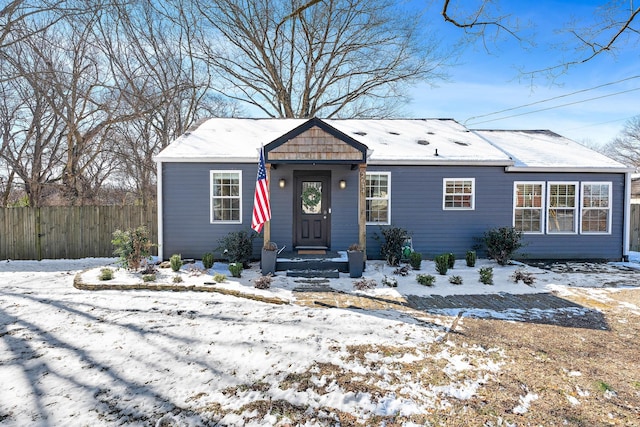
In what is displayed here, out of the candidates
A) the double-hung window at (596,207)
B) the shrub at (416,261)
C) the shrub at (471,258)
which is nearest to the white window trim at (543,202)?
the double-hung window at (596,207)

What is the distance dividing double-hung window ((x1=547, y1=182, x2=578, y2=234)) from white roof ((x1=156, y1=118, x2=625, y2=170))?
64 cm

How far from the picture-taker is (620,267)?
862cm

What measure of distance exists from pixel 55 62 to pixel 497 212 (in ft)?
54.2

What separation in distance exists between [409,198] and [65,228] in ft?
32.4

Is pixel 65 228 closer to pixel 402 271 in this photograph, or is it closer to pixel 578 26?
pixel 402 271

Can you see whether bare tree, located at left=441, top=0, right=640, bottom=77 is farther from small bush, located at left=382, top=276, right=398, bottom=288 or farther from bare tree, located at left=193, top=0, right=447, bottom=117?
bare tree, located at left=193, top=0, right=447, bottom=117

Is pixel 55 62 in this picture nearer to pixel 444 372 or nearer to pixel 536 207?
pixel 444 372

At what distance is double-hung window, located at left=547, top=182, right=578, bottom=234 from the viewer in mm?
9297

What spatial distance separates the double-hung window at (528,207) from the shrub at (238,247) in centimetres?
731

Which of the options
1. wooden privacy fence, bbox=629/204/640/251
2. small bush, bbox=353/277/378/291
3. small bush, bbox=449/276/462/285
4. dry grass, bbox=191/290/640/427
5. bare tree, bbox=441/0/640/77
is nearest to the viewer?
dry grass, bbox=191/290/640/427

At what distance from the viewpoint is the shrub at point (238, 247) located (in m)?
8.10

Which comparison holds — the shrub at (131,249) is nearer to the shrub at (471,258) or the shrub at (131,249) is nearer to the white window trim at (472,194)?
the white window trim at (472,194)

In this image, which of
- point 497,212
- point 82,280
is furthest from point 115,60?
point 497,212

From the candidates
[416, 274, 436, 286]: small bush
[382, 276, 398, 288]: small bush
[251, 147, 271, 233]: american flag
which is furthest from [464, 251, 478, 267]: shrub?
[251, 147, 271, 233]: american flag
